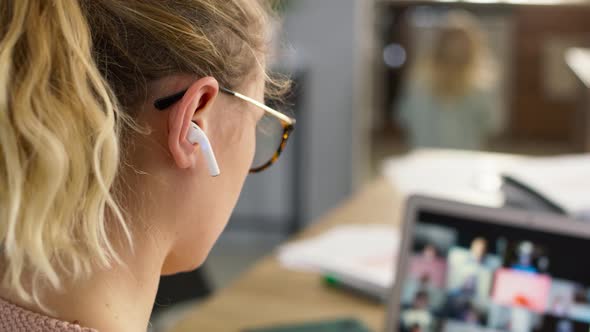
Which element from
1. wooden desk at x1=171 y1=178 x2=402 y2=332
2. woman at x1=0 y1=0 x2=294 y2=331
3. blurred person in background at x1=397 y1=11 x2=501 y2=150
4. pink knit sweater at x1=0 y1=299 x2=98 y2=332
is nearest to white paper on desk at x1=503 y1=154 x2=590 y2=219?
wooden desk at x1=171 y1=178 x2=402 y2=332

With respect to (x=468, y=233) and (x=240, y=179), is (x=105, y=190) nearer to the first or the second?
(x=240, y=179)

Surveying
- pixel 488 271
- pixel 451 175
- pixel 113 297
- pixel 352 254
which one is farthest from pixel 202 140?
pixel 451 175

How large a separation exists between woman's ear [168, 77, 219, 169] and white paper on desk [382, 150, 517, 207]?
1172 mm

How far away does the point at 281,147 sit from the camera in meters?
0.79

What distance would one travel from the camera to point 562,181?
4.01ft

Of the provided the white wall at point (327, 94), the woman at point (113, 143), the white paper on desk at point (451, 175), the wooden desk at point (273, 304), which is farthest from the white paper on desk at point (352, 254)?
the white wall at point (327, 94)

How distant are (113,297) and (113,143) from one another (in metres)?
0.13

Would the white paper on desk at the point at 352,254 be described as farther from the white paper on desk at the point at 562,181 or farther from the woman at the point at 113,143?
the woman at the point at 113,143

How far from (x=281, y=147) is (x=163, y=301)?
99cm

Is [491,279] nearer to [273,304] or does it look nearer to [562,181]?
[562,181]

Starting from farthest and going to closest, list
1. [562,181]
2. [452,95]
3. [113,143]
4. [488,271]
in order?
[452,95]
[562,181]
[488,271]
[113,143]

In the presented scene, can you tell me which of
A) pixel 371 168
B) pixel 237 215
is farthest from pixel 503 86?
pixel 237 215

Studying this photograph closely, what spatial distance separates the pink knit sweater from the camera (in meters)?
0.58

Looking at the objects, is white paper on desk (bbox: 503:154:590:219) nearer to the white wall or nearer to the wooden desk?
the wooden desk
